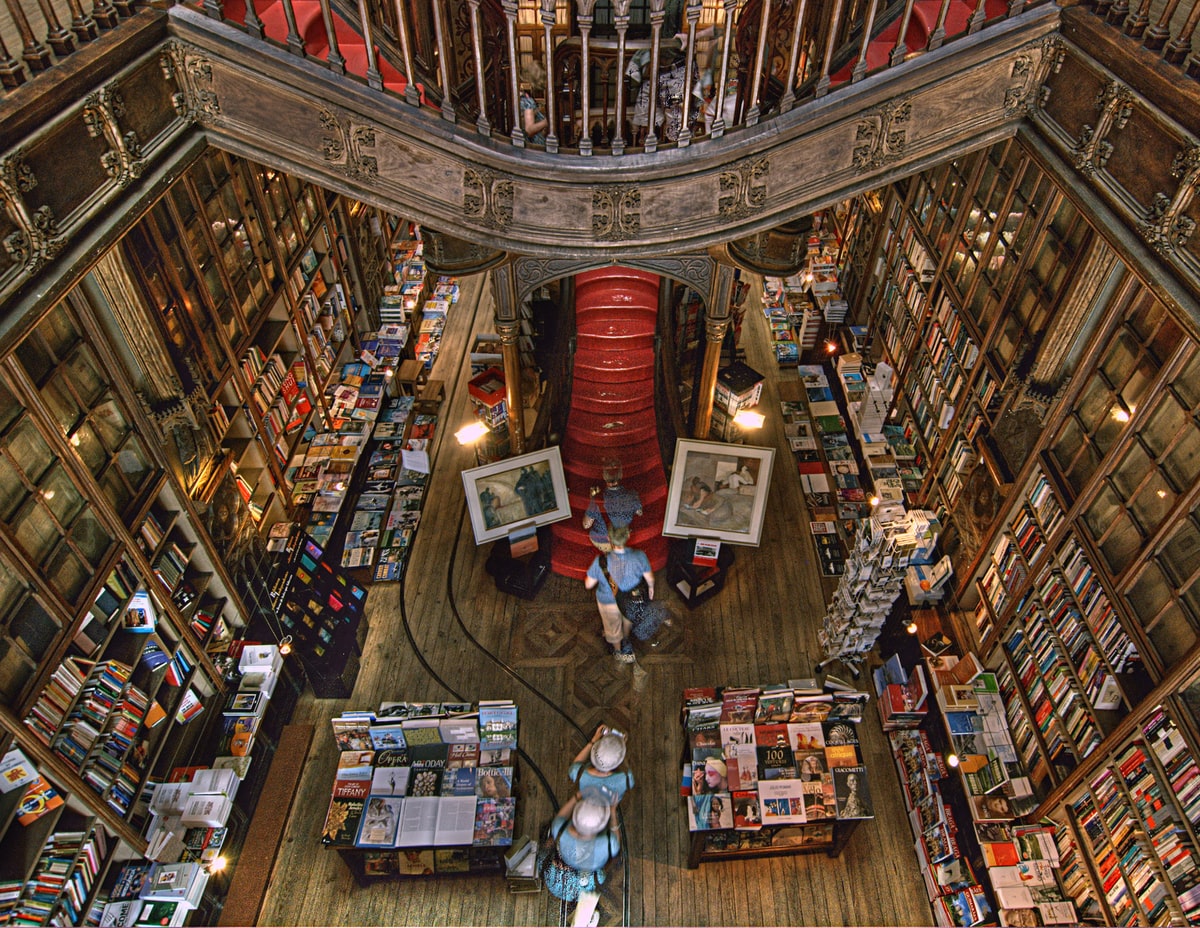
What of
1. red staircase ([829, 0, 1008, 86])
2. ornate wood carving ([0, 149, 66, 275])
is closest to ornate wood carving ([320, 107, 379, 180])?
ornate wood carving ([0, 149, 66, 275])

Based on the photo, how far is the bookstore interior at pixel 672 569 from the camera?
520 cm

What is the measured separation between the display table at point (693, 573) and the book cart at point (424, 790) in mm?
2405

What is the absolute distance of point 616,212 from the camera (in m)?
6.24

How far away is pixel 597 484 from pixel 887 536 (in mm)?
3459

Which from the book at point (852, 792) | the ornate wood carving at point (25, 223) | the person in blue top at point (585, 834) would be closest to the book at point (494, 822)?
the person in blue top at point (585, 834)

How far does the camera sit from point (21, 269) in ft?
13.9

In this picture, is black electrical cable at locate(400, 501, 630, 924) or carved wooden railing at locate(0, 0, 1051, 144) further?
black electrical cable at locate(400, 501, 630, 924)

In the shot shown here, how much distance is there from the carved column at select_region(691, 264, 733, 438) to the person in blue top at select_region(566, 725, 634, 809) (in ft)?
11.9

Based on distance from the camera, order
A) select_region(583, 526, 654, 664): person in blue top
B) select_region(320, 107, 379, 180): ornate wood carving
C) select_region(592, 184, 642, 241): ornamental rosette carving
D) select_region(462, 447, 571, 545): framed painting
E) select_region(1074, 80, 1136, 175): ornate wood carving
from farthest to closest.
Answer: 1. select_region(462, 447, 571, 545): framed painting
2. select_region(583, 526, 654, 664): person in blue top
3. select_region(592, 184, 642, 241): ornamental rosette carving
4. select_region(320, 107, 379, 180): ornate wood carving
5. select_region(1074, 80, 1136, 175): ornate wood carving

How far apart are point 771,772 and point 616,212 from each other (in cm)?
458

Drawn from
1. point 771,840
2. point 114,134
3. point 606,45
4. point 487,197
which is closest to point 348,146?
point 487,197

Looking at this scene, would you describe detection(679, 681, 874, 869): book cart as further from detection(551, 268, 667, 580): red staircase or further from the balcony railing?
the balcony railing

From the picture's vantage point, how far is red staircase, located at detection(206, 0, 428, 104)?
5.72 m

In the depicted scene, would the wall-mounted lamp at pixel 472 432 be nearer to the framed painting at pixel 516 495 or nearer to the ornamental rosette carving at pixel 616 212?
the framed painting at pixel 516 495
